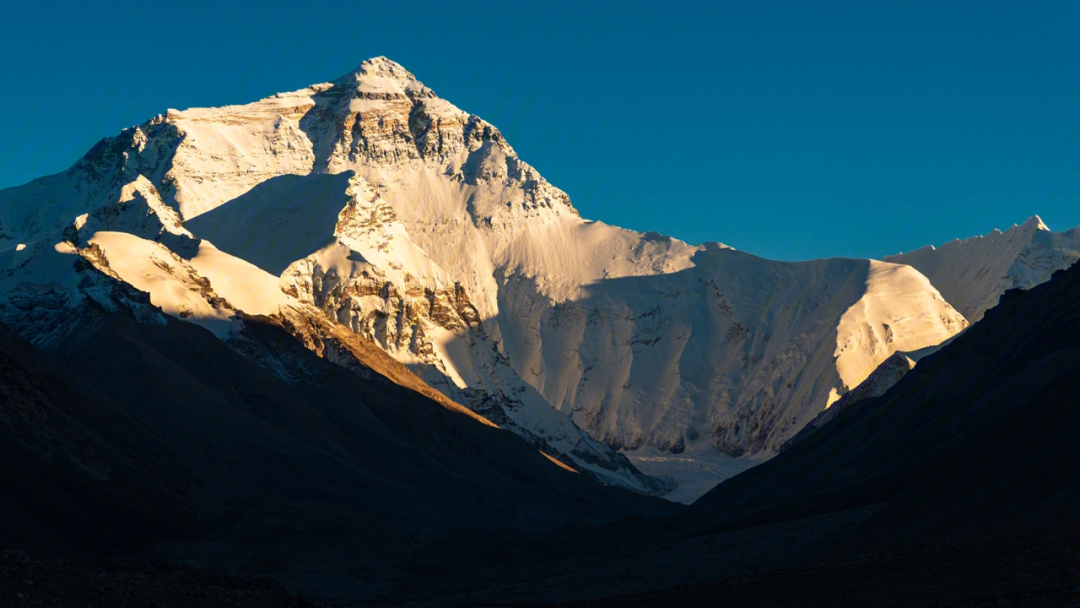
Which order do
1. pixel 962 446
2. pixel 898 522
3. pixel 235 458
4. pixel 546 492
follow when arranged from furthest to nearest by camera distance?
1. pixel 546 492
2. pixel 235 458
3. pixel 962 446
4. pixel 898 522

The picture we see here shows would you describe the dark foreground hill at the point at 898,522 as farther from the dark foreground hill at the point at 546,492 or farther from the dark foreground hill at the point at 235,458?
the dark foreground hill at the point at 235,458

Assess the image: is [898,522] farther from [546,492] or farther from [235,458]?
[546,492]

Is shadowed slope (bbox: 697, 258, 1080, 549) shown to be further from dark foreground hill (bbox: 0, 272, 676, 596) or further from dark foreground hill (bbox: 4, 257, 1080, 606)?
dark foreground hill (bbox: 0, 272, 676, 596)

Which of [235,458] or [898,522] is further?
[235,458]

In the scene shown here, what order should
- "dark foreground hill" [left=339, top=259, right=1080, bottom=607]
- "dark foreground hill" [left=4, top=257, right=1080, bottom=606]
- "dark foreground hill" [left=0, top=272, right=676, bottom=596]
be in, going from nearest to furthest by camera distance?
1. "dark foreground hill" [left=339, top=259, right=1080, bottom=607]
2. "dark foreground hill" [left=4, top=257, right=1080, bottom=606]
3. "dark foreground hill" [left=0, top=272, right=676, bottom=596]

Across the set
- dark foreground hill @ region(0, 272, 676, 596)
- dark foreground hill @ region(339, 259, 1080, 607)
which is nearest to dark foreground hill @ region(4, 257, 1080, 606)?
dark foreground hill @ region(339, 259, 1080, 607)

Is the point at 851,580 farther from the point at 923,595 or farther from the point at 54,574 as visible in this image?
the point at 54,574

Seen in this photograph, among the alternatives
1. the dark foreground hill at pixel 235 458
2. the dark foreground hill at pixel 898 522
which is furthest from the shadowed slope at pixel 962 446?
the dark foreground hill at pixel 235 458

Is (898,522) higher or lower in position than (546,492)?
lower

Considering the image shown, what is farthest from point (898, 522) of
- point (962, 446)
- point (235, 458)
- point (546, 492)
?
point (546, 492)

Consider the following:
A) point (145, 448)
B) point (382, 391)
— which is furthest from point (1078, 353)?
point (382, 391)

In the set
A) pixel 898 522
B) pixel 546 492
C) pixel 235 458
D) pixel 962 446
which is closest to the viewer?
pixel 898 522

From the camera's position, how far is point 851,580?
194 ft

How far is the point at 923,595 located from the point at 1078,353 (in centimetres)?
5006
